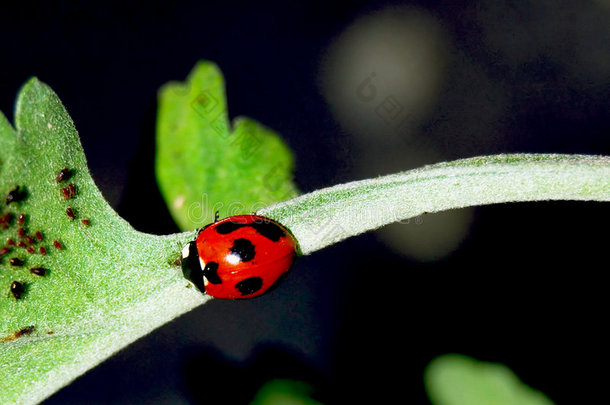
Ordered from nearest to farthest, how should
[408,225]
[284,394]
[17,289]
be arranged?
1. [17,289]
2. [284,394]
3. [408,225]

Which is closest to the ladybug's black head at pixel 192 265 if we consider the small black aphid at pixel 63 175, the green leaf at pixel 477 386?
the small black aphid at pixel 63 175

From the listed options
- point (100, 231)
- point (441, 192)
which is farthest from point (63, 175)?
point (441, 192)

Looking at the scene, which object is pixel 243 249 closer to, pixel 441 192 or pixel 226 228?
pixel 226 228

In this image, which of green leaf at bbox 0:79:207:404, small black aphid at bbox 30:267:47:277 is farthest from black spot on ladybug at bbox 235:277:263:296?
small black aphid at bbox 30:267:47:277

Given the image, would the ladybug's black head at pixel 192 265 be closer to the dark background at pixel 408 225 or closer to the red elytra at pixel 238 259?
the red elytra at pixel 238 259

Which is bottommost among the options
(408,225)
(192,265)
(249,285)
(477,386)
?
(192,265)

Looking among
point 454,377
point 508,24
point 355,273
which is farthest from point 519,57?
point 454,377
